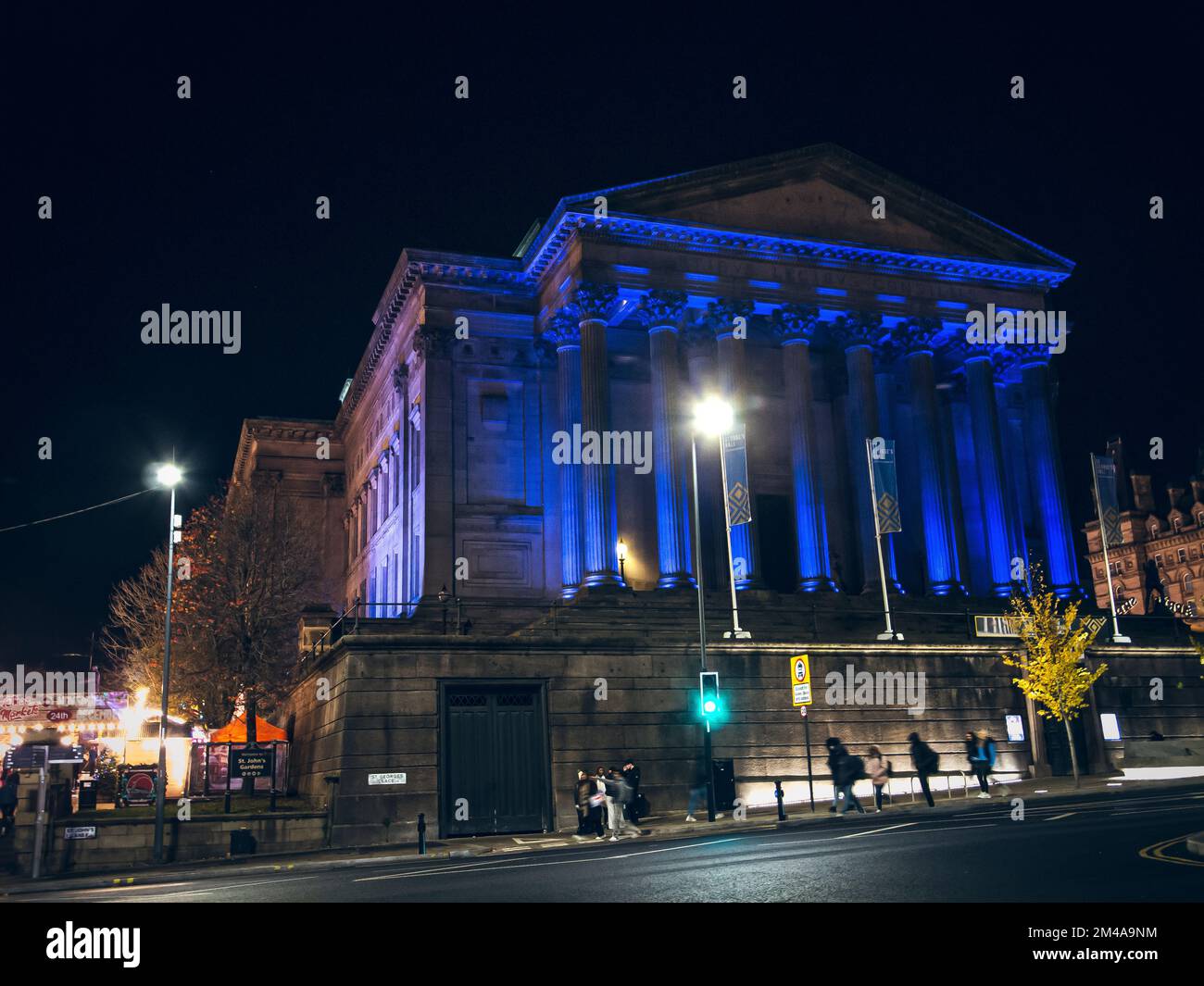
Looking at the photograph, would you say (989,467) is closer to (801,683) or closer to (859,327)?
(859,327)

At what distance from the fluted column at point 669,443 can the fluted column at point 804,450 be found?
176 inches

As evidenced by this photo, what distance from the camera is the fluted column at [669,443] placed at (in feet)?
142

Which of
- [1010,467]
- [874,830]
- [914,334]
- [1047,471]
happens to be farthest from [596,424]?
[1010,467]

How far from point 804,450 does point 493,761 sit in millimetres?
19772

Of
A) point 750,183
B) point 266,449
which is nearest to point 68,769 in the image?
point 750,183

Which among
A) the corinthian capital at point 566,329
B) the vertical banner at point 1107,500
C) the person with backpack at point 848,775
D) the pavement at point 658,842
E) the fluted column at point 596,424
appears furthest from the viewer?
the corinthian capital at point 566,329

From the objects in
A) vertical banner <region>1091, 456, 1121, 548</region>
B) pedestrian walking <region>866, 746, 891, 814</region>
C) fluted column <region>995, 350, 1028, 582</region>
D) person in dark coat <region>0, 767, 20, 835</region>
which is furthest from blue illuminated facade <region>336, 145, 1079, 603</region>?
person in dark coat <region>0, 767, 20, 835</region>

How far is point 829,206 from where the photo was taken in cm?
4956

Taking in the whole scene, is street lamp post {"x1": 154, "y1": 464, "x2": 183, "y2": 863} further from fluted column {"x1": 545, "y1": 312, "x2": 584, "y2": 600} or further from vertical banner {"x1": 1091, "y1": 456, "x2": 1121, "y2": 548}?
vertical banner {"x1": 1091, "y1": 456, "x2": 1121, "y2": 548}

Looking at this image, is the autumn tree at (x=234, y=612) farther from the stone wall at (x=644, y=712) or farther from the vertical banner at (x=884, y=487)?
the vertical banner at (x=884, y=487)

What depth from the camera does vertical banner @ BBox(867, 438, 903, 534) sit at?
135ft

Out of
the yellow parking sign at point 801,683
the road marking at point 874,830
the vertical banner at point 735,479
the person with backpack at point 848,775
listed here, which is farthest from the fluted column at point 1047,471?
the road marking at point 874,830

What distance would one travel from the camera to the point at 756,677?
36.6m
